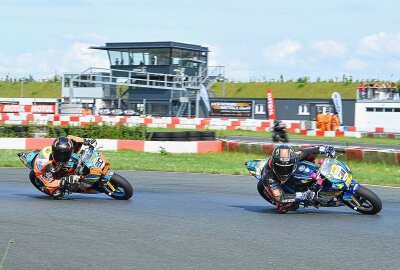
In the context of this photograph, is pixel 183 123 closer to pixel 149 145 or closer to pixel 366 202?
pixel 149 145

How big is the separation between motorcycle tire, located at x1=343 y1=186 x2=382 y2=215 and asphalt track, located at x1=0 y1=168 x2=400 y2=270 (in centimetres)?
12

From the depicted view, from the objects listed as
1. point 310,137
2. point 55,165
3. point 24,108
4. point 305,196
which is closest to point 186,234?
point 305,196

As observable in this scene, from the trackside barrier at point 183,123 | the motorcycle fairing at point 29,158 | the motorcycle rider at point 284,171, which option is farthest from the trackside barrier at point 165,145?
the trackside barrier at point 183,123

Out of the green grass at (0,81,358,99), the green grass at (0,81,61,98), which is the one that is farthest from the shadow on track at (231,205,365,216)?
the green grass at (0,81,61,98)

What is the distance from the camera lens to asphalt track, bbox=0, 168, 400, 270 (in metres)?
6.04

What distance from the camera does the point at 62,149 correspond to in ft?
32.3

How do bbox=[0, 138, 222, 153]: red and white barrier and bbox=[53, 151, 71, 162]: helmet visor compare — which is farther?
bbox=[0, 138, 222, 153]: red and white barrier

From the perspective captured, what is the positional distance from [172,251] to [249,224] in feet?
6.61

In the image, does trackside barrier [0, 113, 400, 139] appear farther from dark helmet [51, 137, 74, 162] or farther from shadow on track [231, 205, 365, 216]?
shadow on track [231, 205, 365, 216]

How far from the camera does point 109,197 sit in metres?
10.8

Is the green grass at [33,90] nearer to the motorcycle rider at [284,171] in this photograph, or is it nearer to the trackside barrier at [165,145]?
the trackside barrier at [165,145]

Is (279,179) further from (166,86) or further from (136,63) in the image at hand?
(136,63)

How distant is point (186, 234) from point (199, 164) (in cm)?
979

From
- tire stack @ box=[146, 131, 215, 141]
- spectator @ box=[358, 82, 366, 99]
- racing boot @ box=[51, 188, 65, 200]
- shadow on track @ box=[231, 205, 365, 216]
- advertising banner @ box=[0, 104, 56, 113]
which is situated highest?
spectator @ box=[358, 82, 366, 99]
